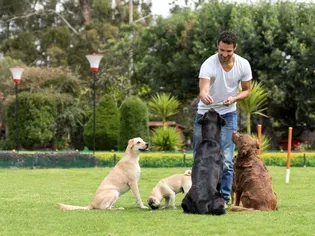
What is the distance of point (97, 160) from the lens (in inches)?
951

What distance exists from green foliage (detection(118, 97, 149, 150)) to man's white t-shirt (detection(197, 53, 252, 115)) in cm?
2031

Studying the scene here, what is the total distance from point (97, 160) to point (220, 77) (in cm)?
1494

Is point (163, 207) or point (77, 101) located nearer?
point (163, 207)

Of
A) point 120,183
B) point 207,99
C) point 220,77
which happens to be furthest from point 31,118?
Answer: point 207,99

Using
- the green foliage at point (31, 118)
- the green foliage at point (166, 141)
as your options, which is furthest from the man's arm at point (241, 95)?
the green foliage at point (31, 118)

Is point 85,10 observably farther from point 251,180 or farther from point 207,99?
point 251,180

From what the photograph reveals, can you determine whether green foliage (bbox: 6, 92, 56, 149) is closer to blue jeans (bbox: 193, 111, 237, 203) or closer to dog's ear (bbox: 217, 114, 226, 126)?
blue jeans (bbox: 193, 111, 237, 203)

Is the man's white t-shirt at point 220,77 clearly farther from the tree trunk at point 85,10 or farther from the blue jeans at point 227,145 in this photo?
the tree trunk at point 85,10

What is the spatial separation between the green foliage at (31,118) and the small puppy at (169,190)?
24486 millimetres

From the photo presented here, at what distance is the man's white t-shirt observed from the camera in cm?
955

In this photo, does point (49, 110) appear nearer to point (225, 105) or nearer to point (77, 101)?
point (77, 101)

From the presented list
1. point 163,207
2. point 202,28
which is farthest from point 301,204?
point 202,28

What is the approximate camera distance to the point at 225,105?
9695mm

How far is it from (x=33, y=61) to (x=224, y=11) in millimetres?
22728
